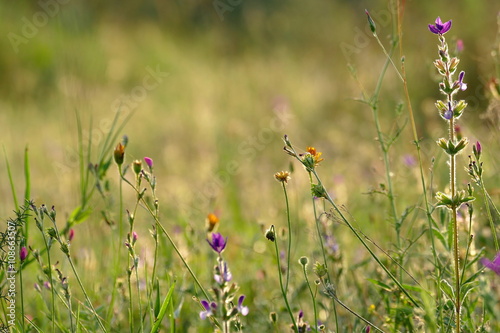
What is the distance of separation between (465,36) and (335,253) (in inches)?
132

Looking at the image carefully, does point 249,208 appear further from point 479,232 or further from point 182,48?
point 182,48

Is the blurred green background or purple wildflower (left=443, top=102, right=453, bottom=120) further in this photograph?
→ the blurred green background

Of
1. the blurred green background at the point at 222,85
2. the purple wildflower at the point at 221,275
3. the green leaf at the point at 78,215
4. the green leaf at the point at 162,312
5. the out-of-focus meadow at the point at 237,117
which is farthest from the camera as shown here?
the blurred green background at the point at 222,85

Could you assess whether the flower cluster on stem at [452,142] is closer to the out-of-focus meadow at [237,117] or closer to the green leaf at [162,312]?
the out-of-focus meadow at [237,117]

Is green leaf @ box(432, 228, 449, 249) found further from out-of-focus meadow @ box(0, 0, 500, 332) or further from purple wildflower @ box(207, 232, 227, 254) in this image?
purple wildflower @ box(207, 232, 227, 254)

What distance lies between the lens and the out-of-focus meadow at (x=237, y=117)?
1.80 m

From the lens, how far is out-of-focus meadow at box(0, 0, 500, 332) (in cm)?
180

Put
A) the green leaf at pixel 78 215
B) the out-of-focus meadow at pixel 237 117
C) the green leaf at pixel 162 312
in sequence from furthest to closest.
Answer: the out-of-focus meadow at pixel 237 117 < the green leaf at pixel 78 215 < the green leaf at pixel 162 312

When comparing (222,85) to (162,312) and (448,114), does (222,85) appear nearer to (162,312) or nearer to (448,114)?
(162,312)

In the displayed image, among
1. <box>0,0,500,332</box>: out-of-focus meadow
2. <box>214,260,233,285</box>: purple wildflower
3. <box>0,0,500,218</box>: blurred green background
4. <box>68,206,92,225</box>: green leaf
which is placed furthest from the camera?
<box>0,0,500,218</box>: blurred green background

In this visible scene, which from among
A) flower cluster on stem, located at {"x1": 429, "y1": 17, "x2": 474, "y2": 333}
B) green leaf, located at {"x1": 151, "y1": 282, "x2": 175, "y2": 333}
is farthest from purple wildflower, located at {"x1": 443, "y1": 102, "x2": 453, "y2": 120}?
green leaf, located at {"x1": 151, "y1": 282, "x2": 175, "y2": 333}

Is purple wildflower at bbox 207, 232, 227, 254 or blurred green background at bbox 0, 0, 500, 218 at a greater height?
blurred green background at bbox 0, 0, 500, 218

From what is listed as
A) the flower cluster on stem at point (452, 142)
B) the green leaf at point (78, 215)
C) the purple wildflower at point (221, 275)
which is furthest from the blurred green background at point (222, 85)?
the purple wildflower at point (221, 275)

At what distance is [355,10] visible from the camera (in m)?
7.21
